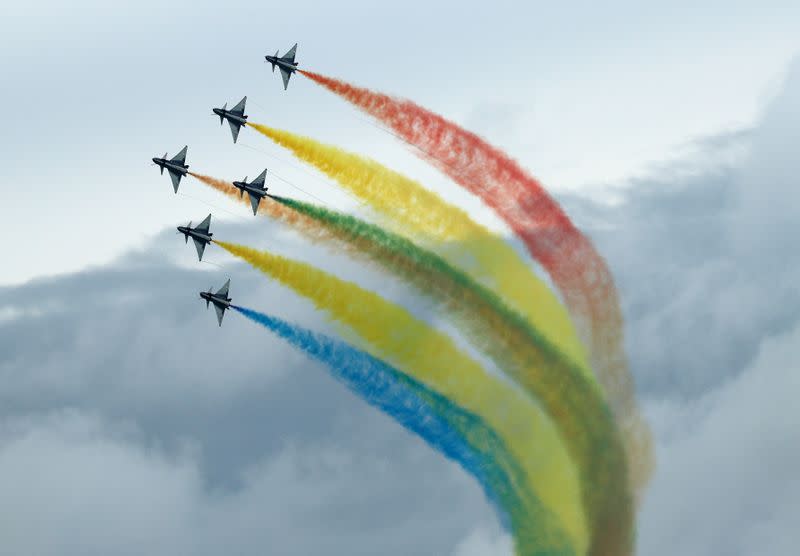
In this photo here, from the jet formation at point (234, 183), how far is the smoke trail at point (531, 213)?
2.61 meters

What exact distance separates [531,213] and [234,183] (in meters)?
18.7

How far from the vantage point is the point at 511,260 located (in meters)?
125

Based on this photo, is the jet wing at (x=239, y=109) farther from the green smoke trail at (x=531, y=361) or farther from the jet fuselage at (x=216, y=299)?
the jet fuselage at (x=216, y=299)

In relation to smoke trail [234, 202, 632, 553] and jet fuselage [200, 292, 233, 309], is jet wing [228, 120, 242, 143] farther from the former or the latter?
jet fuselage [200, 292, 233, 309]

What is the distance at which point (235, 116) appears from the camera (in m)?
126

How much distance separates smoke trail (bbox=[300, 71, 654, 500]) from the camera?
400 feet

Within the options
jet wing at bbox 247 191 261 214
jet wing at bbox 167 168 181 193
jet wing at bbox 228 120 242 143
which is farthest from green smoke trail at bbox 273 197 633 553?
jet wing at bbox 167 168 181 193

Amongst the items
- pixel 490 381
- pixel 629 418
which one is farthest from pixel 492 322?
pixel 629 418

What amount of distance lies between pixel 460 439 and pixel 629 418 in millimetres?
12381

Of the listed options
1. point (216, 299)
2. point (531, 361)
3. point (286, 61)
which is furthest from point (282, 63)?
point (531, 361)

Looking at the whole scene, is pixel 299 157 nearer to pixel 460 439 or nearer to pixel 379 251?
pixel 379 251

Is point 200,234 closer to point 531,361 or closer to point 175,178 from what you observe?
point 175,178

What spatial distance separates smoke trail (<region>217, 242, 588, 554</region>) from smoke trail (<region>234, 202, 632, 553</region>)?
1.50 metres

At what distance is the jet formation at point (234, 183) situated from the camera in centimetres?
12369
